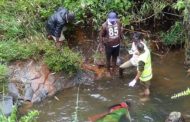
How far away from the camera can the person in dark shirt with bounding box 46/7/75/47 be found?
1016 centimetres

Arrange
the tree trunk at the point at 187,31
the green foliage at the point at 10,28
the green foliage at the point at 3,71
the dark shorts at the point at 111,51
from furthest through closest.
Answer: the green foliage at the point at 10,28, the dark shorts at the point at 111,51, the tree trunk at the point at 187,31, the green foliage at the point at 3,71

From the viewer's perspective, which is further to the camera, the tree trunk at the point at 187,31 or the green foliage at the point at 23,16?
the green foliage at the point at 23,16

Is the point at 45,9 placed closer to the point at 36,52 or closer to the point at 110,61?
the point at 36,52

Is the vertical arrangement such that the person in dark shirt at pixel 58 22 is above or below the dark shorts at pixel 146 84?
above

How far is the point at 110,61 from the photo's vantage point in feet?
34.7

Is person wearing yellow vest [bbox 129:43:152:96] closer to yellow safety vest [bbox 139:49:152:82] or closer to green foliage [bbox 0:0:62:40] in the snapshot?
yellow safety vest [bbox 139:49:152:82]

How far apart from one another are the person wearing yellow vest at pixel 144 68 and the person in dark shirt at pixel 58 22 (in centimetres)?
213

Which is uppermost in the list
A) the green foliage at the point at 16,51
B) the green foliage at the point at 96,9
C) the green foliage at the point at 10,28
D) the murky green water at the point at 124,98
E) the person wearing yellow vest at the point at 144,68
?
the green foliage at the point at 96,9

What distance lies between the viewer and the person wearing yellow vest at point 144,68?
906cm

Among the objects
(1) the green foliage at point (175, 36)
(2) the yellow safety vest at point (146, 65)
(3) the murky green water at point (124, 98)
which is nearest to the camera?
Result: (3) the murky green water at point (124, 98)

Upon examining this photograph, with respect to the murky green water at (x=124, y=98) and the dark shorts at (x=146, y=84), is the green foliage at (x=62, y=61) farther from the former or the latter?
the dark shorts at (x=146, y=84)

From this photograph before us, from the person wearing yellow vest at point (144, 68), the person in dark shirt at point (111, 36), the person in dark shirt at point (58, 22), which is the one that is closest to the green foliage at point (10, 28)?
the person in dark shirt at point (58, 22)

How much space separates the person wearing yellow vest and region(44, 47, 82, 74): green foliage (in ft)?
4.91

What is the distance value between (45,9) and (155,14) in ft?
9.80
